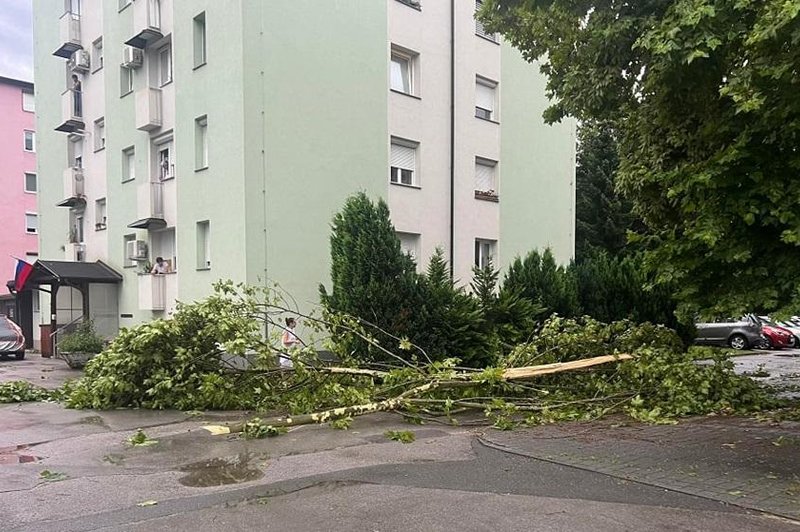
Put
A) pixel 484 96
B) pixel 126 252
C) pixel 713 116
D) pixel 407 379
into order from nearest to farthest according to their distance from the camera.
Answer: pixel 713 116 < pixel 407 379 < pixel 126 252 < pixel 484 96

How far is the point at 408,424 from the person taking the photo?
9.34 m

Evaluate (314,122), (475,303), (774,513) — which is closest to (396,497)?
(774,513)

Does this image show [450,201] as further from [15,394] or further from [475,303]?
[15,394]

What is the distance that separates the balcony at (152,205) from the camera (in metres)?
18.7

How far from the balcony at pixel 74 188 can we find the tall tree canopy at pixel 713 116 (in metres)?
20.4

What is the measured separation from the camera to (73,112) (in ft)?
76.7

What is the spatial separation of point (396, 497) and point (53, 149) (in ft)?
83.8

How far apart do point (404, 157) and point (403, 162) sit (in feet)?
0.52

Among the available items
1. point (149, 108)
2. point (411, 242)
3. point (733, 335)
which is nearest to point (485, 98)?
point (411, 242)

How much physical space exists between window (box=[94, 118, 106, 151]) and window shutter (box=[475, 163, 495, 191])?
12490 millimetres

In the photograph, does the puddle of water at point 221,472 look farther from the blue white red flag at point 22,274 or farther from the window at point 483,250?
the blue white red flag at point 22,274

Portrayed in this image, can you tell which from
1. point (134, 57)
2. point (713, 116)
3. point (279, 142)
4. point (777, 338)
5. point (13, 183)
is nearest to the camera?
point (713, 116)

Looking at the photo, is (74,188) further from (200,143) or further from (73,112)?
(200,143)

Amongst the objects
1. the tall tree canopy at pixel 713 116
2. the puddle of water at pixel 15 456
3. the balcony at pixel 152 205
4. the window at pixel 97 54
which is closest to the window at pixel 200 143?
the balcony at pixel 152 205
